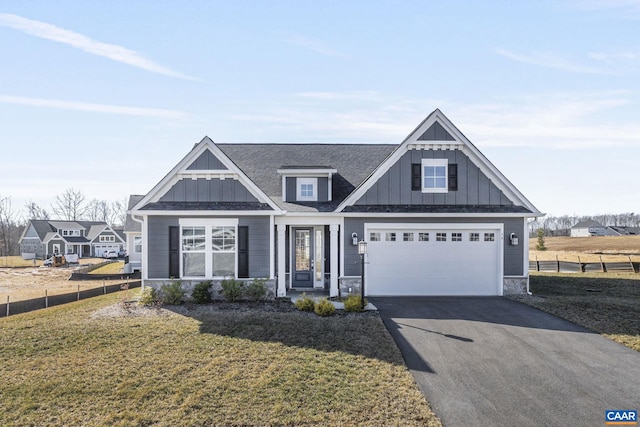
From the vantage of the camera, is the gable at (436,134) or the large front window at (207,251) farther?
the gable at (436,134)

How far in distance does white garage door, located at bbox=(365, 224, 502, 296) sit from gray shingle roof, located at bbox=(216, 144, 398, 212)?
262 centimetres

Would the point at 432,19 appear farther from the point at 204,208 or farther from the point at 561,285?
the point at 561,285

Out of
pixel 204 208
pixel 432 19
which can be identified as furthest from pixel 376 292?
pixel 432 19

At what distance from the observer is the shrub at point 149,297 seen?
38.8 ft

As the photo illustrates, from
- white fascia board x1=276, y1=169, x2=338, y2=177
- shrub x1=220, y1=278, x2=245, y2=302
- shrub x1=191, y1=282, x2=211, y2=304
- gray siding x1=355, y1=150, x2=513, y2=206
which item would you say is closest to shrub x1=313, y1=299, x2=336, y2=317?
shrub x1=220, y1=278, x2=245, y2=302

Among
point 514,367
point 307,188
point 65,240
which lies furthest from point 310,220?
point 65,240

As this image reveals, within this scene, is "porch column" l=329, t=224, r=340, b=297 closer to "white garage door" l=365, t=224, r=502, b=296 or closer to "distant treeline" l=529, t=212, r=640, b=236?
"white garage door" l=365, t=224, r=502, b=296

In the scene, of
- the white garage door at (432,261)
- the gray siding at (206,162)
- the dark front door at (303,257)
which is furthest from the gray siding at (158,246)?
the white garage door at (432,261)

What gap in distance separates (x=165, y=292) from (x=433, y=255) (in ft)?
31.2

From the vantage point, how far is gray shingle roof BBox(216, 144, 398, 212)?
14.9 meters

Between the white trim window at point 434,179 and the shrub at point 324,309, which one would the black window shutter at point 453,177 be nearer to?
the white trim window at point 434,179

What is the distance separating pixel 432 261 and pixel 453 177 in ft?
10.7

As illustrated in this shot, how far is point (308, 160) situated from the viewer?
16266 millimetres
